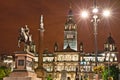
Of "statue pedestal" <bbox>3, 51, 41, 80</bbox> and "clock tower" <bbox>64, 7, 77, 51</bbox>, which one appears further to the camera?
"clock tower" <bbox>64, 7, 77, 51</bbox>

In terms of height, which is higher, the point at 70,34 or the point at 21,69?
the point at 70,34

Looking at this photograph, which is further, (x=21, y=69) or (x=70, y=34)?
(x=70, y=34)

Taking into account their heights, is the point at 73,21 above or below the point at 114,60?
above

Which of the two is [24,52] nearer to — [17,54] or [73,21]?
[17,54]

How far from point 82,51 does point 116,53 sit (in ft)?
49.3

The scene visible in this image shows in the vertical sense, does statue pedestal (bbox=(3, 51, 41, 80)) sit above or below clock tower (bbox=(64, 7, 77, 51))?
below

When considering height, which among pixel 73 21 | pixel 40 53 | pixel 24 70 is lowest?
pixel 24 70

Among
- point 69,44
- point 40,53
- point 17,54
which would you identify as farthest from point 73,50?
point 17,54

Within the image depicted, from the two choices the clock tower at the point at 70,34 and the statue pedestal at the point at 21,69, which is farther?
the clock tower at the point at 70,34

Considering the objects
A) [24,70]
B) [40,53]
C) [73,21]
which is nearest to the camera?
[24,70]

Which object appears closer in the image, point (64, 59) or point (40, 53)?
point (40, 53)

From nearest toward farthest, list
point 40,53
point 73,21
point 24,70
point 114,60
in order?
point 24,70, point 40,53, point 114,60, point 73,21

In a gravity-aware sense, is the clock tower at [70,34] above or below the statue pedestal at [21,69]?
above

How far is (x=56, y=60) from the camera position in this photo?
578 ft
